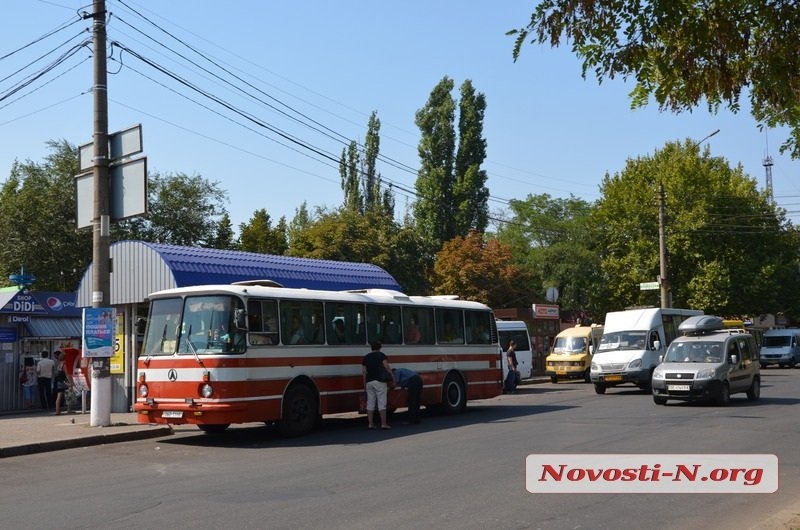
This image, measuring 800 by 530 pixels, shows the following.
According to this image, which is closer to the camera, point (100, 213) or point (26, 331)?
point (100, 213)

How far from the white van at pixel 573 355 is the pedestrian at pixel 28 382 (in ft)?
69.7

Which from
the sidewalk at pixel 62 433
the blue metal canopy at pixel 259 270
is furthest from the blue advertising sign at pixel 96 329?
the blue metal canopy at pixel 259 270

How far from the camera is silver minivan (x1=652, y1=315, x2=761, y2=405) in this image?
21828mm

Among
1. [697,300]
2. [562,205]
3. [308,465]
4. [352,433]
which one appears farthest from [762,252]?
[308,465]

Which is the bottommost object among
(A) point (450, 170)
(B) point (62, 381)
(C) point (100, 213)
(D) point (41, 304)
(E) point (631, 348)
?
(B) point (62, 381)

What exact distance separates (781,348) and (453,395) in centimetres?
3843

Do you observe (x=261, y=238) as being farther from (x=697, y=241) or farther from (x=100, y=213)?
(x=100, y=213)

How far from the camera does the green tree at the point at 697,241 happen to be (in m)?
53.8

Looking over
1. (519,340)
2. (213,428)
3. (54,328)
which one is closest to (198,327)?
(213,428)

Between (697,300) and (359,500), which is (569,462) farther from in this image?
(697,300)

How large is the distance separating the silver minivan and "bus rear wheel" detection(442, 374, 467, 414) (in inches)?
193

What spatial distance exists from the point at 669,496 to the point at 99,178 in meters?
13.8

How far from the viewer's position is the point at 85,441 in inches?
641

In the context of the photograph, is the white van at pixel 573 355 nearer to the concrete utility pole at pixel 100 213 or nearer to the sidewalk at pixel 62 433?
the sidewalk at pixel 62 433
